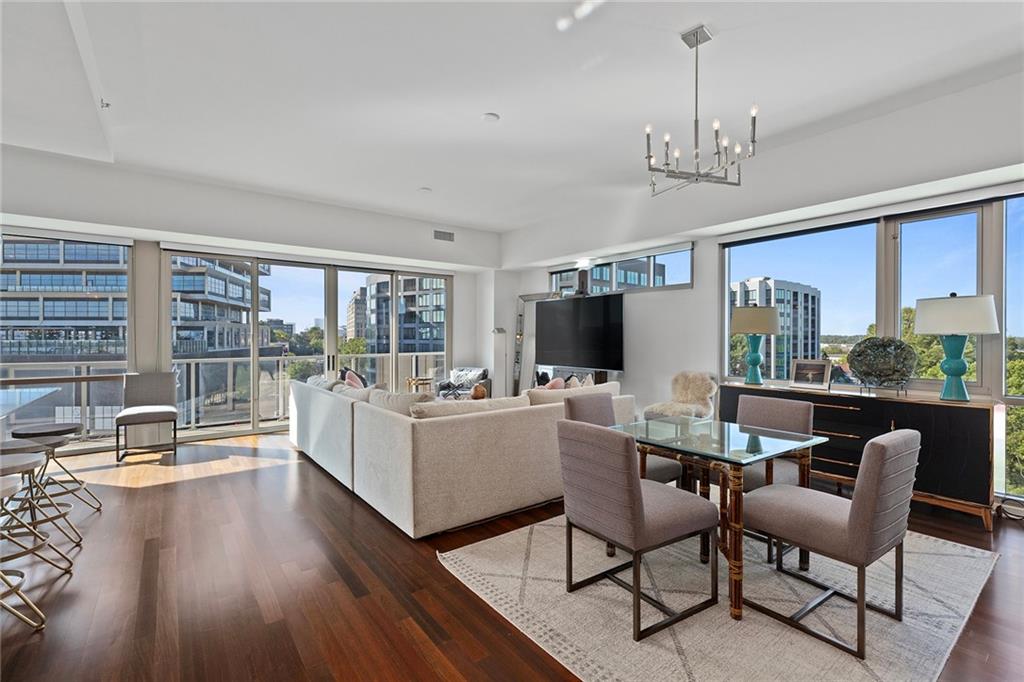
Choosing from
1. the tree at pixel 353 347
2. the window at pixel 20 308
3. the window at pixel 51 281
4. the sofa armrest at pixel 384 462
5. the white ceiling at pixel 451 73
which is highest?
the white ceiling at pixel 451 73

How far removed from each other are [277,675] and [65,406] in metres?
5.22

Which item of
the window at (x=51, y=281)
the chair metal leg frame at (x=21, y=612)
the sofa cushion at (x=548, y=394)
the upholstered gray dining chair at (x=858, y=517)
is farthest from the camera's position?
the window at (x=51, y=281)

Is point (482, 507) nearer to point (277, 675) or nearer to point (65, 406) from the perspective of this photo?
Result: point (277, 675)

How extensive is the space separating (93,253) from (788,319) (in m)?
7.25

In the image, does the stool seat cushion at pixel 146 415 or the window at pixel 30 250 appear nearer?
the stool seat cushion at pixel 146 415

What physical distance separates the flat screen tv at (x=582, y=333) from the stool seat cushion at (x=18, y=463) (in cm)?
508

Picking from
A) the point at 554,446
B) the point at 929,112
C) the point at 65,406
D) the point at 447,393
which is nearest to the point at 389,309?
the point at 447,393

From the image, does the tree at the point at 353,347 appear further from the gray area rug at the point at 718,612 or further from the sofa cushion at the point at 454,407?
the gray area rug at the point at 718,612

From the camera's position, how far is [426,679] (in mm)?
1798

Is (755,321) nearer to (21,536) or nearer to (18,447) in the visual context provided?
(18,447)

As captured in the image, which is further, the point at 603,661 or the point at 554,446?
the point at 554,446

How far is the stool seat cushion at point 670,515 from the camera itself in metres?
2.05

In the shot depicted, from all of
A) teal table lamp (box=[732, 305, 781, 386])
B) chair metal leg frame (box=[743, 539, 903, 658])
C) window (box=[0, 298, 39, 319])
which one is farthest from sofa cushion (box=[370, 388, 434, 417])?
window (box=[0, 298, 39, 319])

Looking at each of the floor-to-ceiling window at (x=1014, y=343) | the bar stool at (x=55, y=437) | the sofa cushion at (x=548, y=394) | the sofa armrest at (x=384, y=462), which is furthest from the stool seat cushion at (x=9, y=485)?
the floor-to-ceiling window at (x=1014, y=343)
